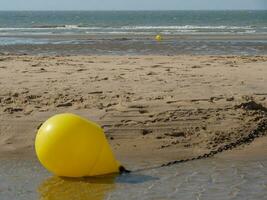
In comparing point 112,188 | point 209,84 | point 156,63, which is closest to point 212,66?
point 156,63

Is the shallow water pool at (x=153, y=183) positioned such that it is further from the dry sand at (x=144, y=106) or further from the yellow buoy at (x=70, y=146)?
the dry sand at (x=144, y=106)

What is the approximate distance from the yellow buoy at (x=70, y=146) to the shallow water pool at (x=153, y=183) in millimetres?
184

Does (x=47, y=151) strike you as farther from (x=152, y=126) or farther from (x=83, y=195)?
(x=152, y=126)

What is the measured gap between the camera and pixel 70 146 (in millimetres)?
5500

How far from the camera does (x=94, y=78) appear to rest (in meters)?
10.1

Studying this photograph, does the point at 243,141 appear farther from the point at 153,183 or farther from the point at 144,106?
the point at 153,183

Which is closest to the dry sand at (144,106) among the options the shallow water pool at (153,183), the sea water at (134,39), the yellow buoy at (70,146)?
the shallow water pool at (153,183)

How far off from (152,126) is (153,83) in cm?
229

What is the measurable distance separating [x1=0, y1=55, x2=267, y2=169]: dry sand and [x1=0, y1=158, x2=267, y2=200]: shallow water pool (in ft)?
1.61

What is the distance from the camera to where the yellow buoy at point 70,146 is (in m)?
5.49

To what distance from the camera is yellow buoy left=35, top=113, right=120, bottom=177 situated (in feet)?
18.0

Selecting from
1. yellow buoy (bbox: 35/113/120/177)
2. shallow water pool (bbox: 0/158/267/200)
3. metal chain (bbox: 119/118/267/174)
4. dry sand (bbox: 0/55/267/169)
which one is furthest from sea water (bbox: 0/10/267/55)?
yellow buoy (bbox: 35/113/120/177)

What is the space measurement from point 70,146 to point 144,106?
8.61 ft

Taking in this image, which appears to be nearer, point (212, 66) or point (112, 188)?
point (112, 188)
